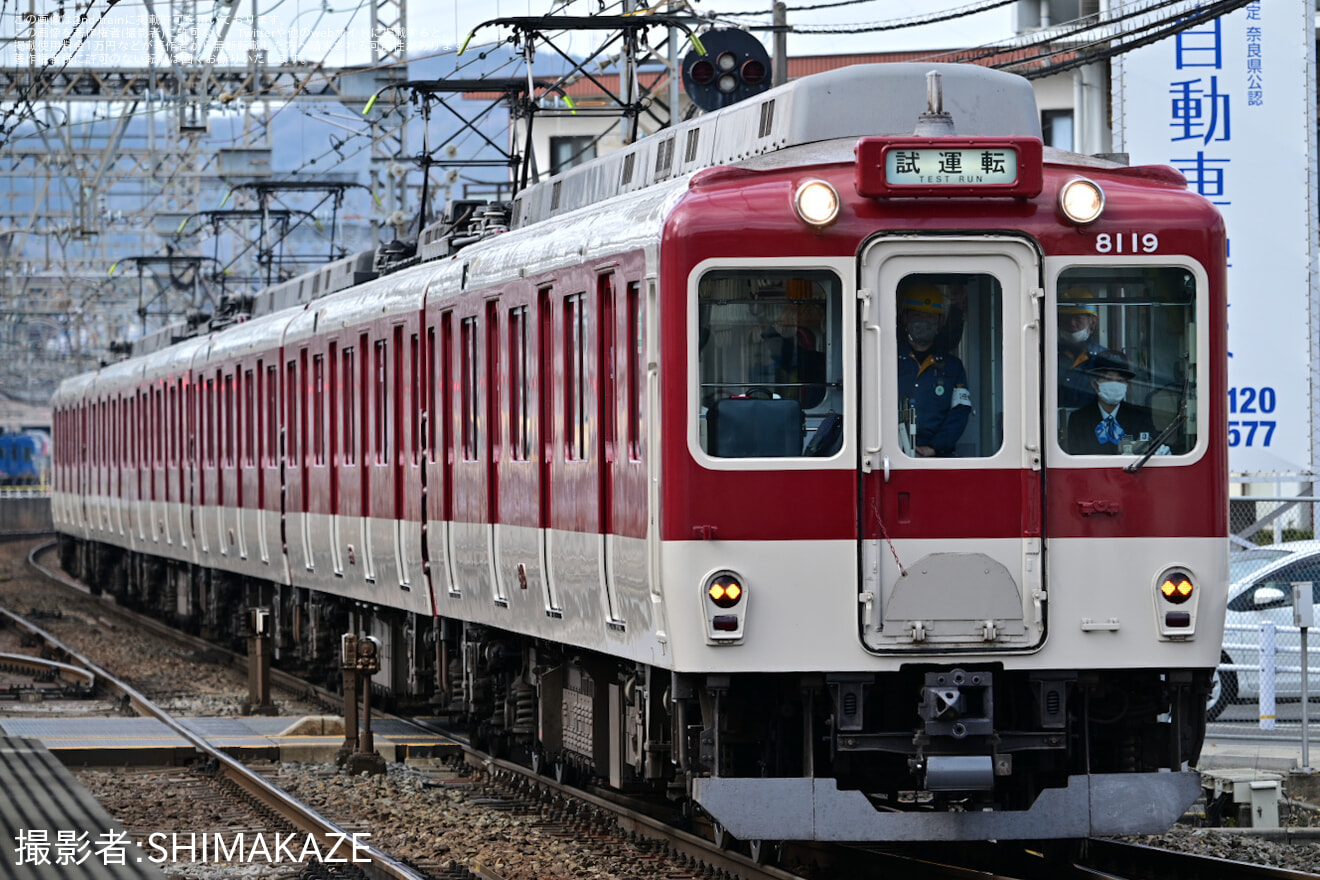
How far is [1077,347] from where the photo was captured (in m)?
8.91

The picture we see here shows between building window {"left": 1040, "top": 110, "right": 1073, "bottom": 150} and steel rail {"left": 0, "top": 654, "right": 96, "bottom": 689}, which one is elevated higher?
building window {"left": 1040, "top": 110, "right": 1073, "bottom": 150}

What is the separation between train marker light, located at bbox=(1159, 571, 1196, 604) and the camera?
8922 millimetres

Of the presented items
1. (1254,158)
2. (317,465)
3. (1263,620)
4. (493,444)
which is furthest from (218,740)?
(1254,158)

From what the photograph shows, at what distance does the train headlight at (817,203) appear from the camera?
345 inches

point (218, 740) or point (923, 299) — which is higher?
point (923, 299)

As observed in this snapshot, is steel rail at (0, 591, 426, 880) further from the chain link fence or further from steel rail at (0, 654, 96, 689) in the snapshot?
the chain link fence

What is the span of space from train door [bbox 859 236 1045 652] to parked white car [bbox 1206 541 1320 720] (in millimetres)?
7006

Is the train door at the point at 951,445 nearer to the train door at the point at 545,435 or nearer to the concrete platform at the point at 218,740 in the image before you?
the train door at the point at 545,435

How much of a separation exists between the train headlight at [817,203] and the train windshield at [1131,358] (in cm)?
95

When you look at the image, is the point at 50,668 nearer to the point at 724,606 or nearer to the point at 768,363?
the point at 724,606

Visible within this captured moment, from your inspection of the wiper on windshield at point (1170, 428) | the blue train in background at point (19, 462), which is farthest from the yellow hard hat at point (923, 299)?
the blue train in background at point (19, 462)

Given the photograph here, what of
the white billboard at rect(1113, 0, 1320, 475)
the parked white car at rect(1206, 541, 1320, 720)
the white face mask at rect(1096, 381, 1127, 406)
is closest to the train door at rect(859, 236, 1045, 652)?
the white face mask at rect(1096, 381, 1127, 406)

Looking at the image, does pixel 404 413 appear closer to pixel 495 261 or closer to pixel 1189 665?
pixel 495 261

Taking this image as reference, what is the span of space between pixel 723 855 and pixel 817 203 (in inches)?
116
